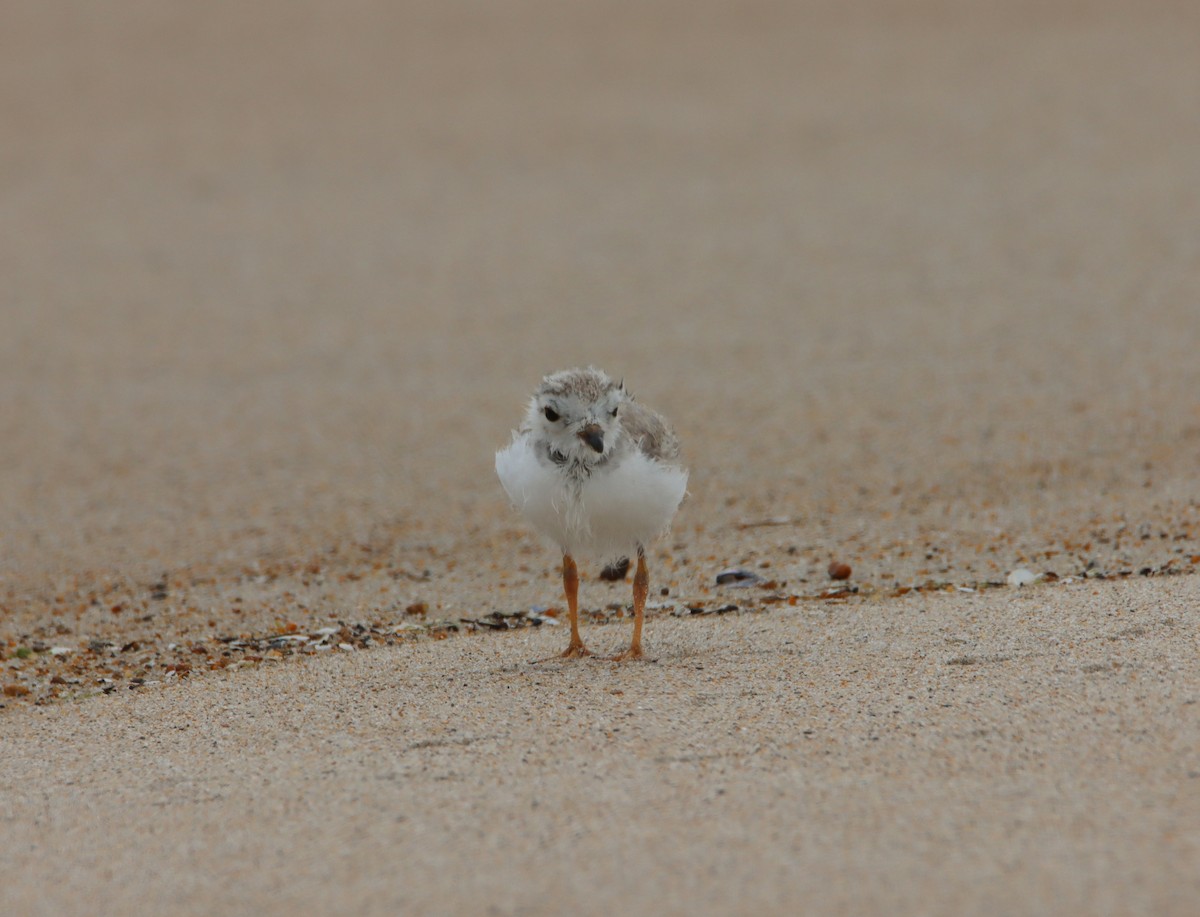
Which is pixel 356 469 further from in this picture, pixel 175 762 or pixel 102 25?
pixel 102 25

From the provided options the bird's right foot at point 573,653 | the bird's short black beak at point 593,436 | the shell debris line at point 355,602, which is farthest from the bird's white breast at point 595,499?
the shell debris line at point 355,602

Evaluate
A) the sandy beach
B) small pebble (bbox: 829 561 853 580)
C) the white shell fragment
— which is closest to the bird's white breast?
the sandy beach

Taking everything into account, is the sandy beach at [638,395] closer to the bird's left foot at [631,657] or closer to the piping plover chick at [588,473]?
the bird's left foot at [631,657]

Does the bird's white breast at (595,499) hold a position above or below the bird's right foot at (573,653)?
above

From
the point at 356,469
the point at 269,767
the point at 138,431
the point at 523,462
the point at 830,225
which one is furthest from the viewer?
the point at 830,225

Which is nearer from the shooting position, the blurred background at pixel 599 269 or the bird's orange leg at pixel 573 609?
the bird's orange leg at pixel 573 609

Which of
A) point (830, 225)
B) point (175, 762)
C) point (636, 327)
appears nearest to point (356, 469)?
point (636, 327)

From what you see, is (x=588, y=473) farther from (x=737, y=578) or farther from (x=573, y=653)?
(x=737, y=578)
